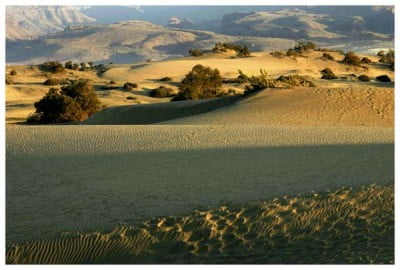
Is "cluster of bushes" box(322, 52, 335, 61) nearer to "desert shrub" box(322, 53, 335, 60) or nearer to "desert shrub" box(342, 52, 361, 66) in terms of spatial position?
"desert shrub" box(322, 53, 335, 60)

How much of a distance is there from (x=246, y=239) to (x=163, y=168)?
3.40 m

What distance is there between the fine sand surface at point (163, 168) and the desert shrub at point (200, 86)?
18.3m

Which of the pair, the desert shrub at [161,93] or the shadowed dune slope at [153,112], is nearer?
the shadowed dune slope at [153,112]

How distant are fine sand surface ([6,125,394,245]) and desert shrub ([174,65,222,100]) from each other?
60.1ft

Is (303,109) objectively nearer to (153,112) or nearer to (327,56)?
(153,112)

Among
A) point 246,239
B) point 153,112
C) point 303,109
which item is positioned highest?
point 246,239

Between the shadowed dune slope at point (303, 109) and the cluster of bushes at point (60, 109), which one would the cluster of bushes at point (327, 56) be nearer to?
the cluster of bushes at point (60, 109)

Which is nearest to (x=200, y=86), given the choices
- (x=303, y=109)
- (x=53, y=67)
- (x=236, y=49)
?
(x=303, y=109)

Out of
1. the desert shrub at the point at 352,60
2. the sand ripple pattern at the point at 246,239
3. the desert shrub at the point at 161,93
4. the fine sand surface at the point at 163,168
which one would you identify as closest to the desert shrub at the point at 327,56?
the desert shrub at the point at 352,60

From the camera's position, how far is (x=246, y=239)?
21.5 ft

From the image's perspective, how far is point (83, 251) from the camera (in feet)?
21.4

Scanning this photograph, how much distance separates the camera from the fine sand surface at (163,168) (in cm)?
771

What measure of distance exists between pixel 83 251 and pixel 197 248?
4.13 ft

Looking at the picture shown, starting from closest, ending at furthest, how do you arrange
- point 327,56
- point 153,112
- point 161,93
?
point 153,112 → point 161,93 → point 327,56
